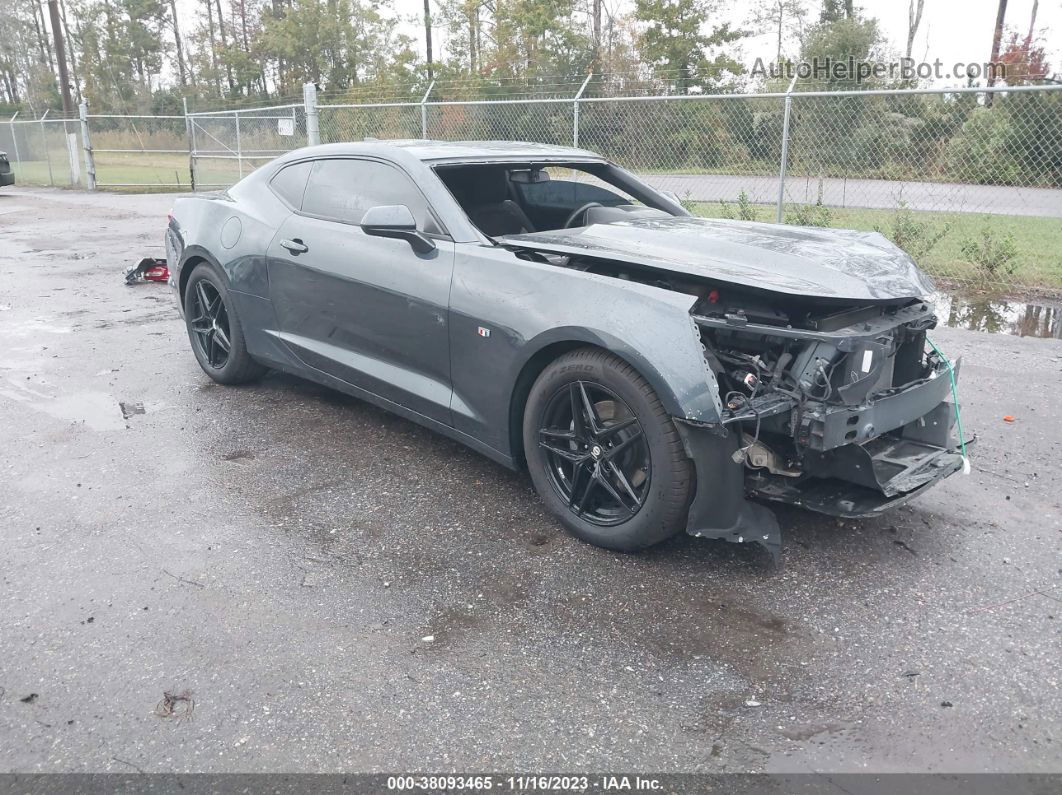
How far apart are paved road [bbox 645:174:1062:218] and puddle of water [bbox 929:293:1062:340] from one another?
3615mm

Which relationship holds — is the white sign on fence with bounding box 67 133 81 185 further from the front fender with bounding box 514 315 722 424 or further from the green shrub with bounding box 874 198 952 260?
the front fender with bounding box 514 315 722 424

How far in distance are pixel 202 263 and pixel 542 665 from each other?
12.8ft

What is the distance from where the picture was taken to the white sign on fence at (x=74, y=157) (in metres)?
23.8

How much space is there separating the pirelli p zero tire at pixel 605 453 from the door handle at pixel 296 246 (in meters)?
1.80

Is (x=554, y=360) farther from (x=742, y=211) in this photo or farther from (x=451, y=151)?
(x=742, y=211)

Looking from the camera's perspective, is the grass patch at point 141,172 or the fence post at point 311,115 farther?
the grass patch at point 141,172

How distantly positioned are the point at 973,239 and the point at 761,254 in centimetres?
891

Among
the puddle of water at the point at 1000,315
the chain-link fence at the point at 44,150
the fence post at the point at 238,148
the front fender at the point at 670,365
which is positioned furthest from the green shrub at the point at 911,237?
the chain-link fence at the point at 44,150

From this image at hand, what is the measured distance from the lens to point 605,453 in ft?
11.3

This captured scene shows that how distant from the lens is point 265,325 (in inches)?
200

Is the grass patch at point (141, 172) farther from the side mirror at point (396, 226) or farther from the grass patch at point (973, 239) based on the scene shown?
the side mirror at point (396, 226)

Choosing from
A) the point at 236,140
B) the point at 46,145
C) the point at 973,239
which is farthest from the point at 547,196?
the point at 46,145

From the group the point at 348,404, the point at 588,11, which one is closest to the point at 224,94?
the point at 588,11

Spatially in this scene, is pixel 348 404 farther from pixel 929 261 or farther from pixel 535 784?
pixel 929 261
